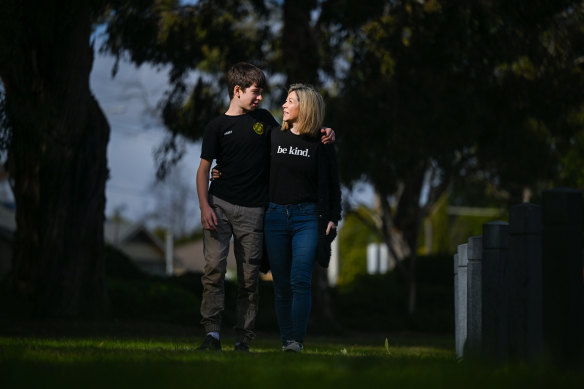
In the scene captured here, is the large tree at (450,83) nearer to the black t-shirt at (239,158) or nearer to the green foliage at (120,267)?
the green foliage at (120,267)

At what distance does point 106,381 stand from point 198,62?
1363 centimetres

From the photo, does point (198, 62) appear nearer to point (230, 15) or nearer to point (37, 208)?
point (230, 15)

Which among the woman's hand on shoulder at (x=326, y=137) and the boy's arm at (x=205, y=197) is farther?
the woman's hand on shoulder at (x=326, y=137)

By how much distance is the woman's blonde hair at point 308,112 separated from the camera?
6.22m

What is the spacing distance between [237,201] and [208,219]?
10.2 inches

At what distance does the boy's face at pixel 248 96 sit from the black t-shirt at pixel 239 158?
0.09 metres

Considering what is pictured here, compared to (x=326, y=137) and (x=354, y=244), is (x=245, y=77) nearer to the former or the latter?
(x=326, y=137)

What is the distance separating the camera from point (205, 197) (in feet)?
20.2

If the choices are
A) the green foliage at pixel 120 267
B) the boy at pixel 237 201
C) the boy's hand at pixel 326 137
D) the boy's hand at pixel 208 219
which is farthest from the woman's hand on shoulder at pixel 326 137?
the green foliage at pixel 120 267

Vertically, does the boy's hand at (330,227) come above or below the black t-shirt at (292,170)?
below

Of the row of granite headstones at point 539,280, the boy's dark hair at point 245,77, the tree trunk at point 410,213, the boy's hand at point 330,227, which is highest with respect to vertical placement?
the tree trunk at point 410,213

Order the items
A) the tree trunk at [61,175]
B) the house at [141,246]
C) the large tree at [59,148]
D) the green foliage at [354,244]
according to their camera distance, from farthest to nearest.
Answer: the house at [141,246]
the green foliage at [354,244]
the tree trunk at [61,175]
the large tree at [59,148]

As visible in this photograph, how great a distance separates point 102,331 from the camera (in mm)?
11711

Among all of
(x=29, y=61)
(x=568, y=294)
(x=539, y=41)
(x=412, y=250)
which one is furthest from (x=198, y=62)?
(x=568, y=294)
